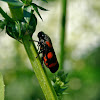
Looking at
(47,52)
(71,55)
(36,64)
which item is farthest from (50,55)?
(71,55)

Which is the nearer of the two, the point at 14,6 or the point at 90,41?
the point at 14,6

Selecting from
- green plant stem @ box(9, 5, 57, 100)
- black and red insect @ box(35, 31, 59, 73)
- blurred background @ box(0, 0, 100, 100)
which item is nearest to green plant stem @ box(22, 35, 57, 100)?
green plant stem @ box(9, 5, 57, 100)

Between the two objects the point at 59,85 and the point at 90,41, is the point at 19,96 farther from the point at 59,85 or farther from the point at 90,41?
the point at 59,85

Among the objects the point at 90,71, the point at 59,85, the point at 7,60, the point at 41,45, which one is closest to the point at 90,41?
the point at 90,71

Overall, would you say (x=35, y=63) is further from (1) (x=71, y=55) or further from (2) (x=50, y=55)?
(1) (x=71, y=55)

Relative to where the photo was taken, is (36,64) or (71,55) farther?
(71,55)

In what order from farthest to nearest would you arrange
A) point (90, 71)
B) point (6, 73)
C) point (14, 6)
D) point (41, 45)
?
point (90, 71)
point (6, 73)
point (41, 45)
point (14, 6)

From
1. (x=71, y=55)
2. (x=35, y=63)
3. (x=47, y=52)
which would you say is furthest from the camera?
(x=71, y=55)

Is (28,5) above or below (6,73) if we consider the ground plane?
above

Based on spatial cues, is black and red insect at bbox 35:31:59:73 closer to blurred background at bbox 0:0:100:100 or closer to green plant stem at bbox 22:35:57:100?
green plant stem at bbox 22:35:57:100
